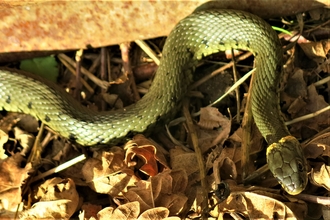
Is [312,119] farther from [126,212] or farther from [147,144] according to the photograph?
[126,212]

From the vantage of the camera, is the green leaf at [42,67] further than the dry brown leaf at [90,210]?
Yes

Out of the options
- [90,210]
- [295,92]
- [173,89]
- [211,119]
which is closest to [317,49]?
[295,92]

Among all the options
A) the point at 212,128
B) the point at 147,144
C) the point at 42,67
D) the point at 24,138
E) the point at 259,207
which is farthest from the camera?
the point at 42,67

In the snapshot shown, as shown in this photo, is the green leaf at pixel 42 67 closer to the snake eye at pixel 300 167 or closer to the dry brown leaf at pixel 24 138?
the dry brown leaf at pixel 24 138

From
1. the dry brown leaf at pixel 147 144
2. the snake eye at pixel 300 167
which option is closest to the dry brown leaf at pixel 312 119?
the snake eye at pixel 300 167

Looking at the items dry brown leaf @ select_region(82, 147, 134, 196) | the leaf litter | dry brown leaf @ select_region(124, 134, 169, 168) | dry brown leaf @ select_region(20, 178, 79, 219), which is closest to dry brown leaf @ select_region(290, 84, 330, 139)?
the leaf litter

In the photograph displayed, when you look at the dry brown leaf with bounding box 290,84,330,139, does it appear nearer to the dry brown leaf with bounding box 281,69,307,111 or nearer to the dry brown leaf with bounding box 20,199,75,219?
the dry brown leaf with bounding box 281,69,307,111
